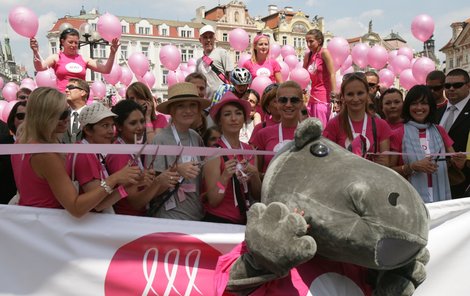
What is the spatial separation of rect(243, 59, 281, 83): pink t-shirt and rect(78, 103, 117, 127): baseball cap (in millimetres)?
4100

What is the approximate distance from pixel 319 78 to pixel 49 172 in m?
4.64

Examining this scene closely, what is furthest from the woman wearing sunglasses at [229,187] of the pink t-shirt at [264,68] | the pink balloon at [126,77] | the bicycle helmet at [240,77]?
the pink balloon at [126,77]

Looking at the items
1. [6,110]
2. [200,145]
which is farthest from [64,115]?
[6,110]

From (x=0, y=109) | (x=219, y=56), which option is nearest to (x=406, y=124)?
(x=219, y=56)

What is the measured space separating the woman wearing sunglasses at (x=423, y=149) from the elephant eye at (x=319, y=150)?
1.66 metres

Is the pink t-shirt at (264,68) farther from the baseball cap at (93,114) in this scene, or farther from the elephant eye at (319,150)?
the elephant eye at (319,150)

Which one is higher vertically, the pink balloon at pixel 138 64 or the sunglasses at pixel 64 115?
the pink balloon at pixel 138 64

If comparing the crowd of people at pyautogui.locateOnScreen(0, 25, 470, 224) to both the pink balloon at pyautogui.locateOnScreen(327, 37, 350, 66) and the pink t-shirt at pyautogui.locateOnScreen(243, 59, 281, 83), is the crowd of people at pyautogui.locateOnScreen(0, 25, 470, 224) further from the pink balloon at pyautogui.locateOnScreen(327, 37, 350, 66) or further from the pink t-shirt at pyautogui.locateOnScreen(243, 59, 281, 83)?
the pink balloon at pyautogui.locateOnScreen(327, 37, 350, 66)

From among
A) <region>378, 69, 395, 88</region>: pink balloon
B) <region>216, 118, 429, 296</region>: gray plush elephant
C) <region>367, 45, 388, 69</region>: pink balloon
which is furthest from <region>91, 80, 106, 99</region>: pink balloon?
<region>216, 118, 429, 296</region>: gray plush elephant

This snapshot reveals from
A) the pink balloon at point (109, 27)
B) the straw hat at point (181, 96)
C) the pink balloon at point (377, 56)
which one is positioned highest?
the pink balloon at point (109, 27)

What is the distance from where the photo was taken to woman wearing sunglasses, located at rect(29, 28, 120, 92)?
6016 mm

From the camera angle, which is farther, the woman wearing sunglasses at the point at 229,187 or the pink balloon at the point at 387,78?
the pink balloon at the point at 387,78

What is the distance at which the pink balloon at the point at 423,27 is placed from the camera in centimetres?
1007

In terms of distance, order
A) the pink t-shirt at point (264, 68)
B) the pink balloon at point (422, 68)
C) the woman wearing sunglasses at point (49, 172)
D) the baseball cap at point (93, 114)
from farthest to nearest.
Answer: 1. the pink balloon at point (422, 68)
2. the pink t-shirt at point (264, 68)
3. the baseball cap at point (93, 114)
4. the woman wearing sunglasses at point (49, 172)
